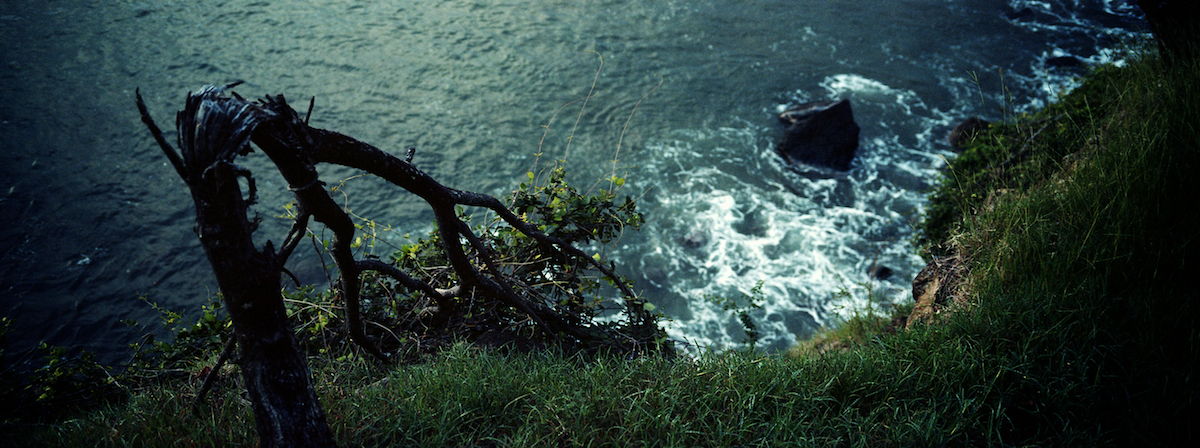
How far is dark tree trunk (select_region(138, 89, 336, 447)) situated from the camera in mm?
1714

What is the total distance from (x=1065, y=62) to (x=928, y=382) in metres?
12.0

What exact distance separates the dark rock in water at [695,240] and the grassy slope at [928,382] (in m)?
4.80

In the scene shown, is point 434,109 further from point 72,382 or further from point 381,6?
point 72,382

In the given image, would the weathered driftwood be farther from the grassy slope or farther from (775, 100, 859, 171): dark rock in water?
(775, 100, 859, 171): dark rock in water

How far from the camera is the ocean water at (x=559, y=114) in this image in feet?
23.8

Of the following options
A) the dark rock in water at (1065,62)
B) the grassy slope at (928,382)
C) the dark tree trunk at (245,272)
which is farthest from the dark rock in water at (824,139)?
the dark tree trunk at (245,272)

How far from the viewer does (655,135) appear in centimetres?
974

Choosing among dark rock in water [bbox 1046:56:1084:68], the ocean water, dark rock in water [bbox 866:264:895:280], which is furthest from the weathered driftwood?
dark rock in water [bbox 1046:56:1084:68]

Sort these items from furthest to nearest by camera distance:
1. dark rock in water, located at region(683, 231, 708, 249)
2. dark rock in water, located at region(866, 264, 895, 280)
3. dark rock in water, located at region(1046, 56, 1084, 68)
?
dark rock in water, located at region(1046, 56, 1084, 68) → dark rock in water, located at region(683, 231, 708, 249) → dark rock in water, located at region(866, 264, 895, 280)

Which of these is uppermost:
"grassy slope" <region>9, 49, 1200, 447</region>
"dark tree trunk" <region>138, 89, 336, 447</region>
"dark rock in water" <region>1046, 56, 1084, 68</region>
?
"dark tree trunk" <region>138, 89, 336, 447</region>

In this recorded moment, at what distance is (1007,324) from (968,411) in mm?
675

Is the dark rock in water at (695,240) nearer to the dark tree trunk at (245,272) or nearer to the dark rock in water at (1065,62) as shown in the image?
the dark tree trunk at (245,272)

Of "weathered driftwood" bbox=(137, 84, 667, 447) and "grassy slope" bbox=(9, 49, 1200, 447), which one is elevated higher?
"weathered driftwood" bbox=(137, 84, 667, 447)

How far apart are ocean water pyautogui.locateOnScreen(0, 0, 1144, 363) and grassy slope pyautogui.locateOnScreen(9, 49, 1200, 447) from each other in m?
2.69
